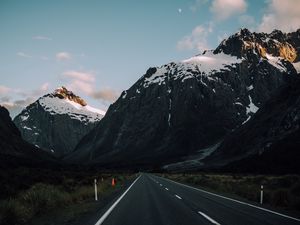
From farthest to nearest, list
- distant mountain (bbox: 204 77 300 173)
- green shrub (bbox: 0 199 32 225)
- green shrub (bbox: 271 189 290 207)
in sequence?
distant mountain (bbox: 204 77 300 173) < green shrub (bbox: 271 189 290 207) < green shrub (bbox: 0 199 32 225)

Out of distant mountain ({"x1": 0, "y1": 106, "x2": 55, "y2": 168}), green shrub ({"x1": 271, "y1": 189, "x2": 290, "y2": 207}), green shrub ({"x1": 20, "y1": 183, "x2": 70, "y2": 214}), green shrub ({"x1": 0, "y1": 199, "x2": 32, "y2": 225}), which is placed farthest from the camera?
distant mountain ({"x1": 0, "y1": 106, "x2": 55, "y2": 168})

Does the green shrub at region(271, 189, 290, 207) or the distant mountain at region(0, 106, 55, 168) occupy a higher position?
the distant mountain at region(0, 106, 55, 168)

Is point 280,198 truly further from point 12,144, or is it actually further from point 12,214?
point 12,144

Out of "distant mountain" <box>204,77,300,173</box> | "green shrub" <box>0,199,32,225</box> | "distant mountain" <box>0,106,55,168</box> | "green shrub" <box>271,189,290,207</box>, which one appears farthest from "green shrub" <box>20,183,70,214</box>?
"distant mountain" <box>0,106,55,168</box>

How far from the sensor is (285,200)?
2088cm

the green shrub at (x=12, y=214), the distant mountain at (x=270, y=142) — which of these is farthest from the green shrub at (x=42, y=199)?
the distant mountain at (x=270, y=142)

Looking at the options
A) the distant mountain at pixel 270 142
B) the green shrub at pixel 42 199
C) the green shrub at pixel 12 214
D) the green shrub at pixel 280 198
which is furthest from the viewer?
the distant mountain at pixel 270 142

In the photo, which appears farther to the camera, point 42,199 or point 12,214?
point 42,199

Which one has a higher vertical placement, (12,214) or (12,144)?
(12,144)

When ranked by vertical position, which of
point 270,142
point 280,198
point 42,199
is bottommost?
point 280,198

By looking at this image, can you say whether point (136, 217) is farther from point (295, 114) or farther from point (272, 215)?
point (295, 114)

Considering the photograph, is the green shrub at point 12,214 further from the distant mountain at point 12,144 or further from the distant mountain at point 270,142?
the distant mountain at point 12,144

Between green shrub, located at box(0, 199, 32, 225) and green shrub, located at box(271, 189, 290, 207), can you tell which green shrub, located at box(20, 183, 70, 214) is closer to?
green shrub, located at box(0, 199, 32, 225)

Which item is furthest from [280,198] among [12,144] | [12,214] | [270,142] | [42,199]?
[12,144]
